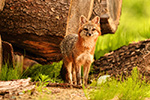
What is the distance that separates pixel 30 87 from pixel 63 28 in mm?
1744

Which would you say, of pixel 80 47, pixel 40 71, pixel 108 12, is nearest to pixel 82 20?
pixel 80 47

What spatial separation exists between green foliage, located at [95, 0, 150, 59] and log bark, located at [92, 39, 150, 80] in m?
0.90

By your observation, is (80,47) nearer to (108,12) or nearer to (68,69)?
(68,69)

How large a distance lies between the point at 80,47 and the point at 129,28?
492 centimetres

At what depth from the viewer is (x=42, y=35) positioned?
15.0 ft

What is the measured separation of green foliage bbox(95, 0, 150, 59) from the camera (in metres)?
7.20

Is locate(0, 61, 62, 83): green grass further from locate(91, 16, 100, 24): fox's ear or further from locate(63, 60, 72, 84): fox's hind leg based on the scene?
locate(91, 16, 100, 24): fox's ear

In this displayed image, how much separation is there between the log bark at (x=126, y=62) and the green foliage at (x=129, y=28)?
0.90m

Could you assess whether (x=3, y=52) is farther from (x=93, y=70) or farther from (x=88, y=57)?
(x=93, y=70)

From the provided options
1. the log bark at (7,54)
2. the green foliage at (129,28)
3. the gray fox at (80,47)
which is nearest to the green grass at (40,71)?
the log bark at (7,54)

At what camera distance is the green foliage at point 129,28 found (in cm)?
720

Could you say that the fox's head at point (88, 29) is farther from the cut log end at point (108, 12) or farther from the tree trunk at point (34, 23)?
the cut log end at point (108, 12)

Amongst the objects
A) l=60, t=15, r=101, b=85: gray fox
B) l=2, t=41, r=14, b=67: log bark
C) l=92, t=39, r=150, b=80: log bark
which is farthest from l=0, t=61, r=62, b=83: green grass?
l=92, t=39, r=150, b=80: log bark

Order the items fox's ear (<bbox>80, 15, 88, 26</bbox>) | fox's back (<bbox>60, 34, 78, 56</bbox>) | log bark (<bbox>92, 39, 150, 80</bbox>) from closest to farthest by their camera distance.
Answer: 1. fox's ear (<bbox>80, 15, 88, 26</bbox>)
2. fox's back (<bbox>60, 34, 78, 56</bbox>)
3. log bark (<bbox>92, 39, 150, 80</bbox>)
